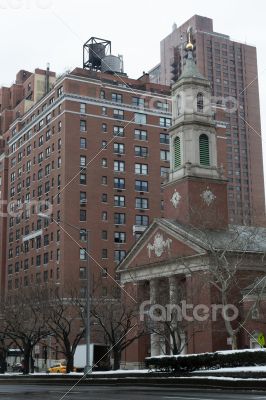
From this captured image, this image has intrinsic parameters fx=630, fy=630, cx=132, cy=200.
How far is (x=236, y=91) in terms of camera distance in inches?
7170

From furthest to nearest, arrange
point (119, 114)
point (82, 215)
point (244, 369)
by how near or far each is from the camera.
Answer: point (119, 114)
point (82, 215)
point (244, 369)

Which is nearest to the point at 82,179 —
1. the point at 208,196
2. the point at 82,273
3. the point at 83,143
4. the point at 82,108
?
the point at 83,143

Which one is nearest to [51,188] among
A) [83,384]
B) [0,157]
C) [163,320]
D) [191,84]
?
[0,157]

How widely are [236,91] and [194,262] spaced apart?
135 metres

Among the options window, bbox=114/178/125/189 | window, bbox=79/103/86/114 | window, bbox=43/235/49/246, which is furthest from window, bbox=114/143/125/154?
window, bbox=43/235/49/246

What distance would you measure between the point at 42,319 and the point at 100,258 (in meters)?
37.0

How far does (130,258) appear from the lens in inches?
2601

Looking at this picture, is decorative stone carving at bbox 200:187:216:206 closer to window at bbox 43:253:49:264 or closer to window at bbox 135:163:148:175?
window at bbox 135:163:148:175

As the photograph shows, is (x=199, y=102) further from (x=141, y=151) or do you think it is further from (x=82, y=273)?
(x=141, y=151)

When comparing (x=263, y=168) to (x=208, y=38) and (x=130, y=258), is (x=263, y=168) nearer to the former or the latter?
(x=208, y=38)

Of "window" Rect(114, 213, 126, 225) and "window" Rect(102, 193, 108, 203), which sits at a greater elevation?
"window" Rect(102, 193, 108, 203)

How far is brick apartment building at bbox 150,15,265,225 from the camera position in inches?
6816

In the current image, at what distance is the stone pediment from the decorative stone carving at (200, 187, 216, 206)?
513 centimetres

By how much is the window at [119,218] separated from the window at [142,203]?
11.4 ft
